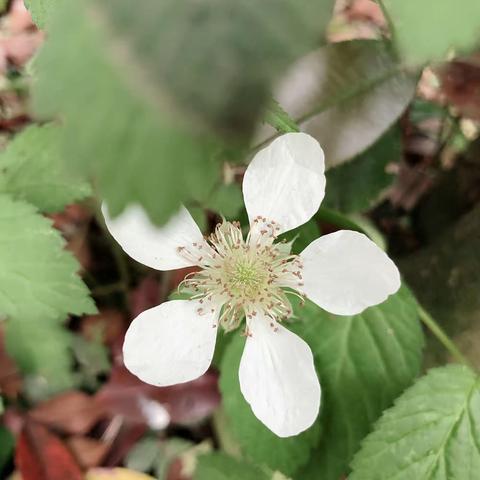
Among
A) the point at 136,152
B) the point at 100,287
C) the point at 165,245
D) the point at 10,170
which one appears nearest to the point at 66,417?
the point at 100,287

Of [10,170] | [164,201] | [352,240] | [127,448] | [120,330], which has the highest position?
[164,201]

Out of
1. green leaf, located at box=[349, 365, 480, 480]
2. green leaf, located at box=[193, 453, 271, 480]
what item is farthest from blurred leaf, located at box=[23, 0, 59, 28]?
green leaf, located at box=[193, 453, 271, 480]

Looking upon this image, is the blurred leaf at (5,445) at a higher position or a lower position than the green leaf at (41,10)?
lower

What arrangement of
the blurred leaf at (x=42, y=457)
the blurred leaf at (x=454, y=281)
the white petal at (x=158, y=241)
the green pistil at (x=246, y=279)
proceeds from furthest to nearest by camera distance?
the blurred leaf at (x=42, y=457) < the blurred leaf at (x=454, y=281) < the green pistil at (x=246, y=279) < the white petal at (x=158, y=241)

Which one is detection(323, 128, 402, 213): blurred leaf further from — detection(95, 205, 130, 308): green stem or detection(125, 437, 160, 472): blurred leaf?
detection(125, 437, 160, 472): blurred leaf

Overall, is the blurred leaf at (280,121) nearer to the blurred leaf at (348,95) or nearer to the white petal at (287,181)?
the white petal at (287,181)

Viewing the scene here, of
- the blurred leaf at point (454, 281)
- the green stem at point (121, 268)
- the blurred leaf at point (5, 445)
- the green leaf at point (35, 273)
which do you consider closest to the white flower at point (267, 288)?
the green leaf at point (35, 273)

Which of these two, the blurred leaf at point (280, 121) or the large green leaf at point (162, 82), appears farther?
the blurred leaf at point (280, 121)

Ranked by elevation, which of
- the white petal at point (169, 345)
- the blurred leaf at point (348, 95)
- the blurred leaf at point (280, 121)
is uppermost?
the blurred leaf at point (280, 121)

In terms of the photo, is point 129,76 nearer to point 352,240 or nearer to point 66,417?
point 352,240
